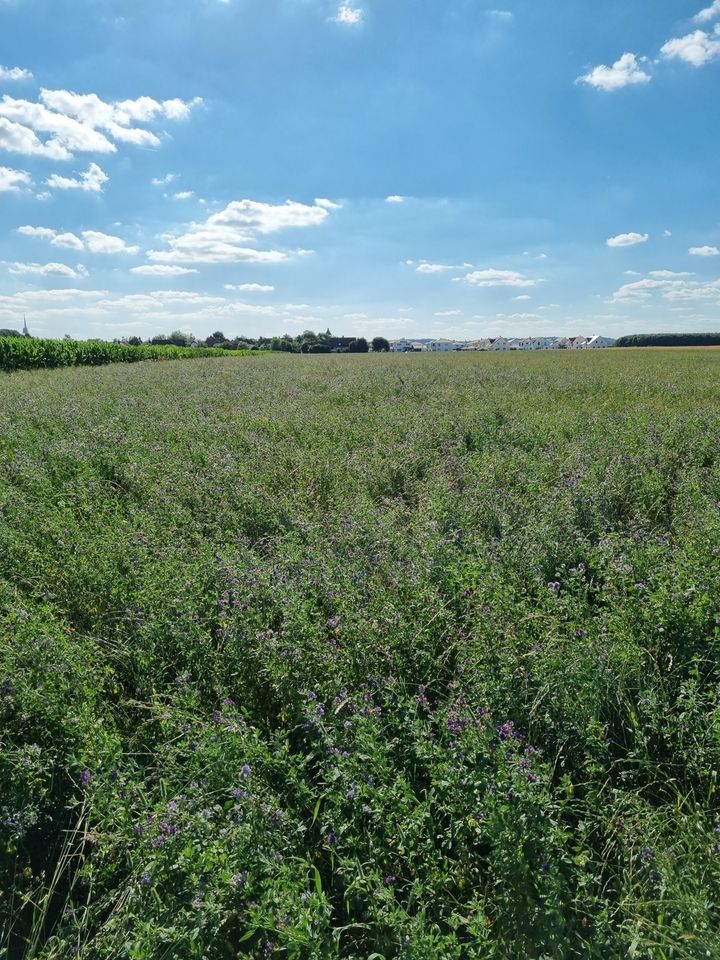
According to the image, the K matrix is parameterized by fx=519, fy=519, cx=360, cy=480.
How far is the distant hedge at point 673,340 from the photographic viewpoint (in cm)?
7812

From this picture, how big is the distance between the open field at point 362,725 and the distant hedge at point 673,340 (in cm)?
8574

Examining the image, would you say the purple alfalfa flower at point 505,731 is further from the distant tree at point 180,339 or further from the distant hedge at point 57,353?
the distant tree at point 180,339

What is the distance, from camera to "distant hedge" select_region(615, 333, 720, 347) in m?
78.1

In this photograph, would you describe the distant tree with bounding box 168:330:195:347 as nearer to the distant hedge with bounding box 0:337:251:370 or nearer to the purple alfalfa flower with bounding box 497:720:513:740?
the distant hedge with bounding box 0:337:251:370

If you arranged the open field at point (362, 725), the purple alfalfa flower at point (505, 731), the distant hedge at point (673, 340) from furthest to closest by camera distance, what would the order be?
1. the distant hedge at point (673, 340)
2. the purple alfalfa flower at point (505, 731)
3. the open field at point (362, 725)

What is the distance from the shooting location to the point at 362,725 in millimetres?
2301

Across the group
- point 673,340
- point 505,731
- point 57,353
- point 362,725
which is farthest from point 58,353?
point 673,340

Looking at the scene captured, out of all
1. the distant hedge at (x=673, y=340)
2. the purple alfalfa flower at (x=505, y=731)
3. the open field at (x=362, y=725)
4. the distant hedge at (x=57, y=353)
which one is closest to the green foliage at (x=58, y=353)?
the distant hedge at (x=57, y=353)

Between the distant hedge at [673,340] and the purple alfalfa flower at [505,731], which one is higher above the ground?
the distant hedge at [673,340]

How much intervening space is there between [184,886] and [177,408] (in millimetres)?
10020

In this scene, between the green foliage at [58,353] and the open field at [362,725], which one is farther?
the green foliage at [58,353]

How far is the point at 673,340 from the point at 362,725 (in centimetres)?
10037

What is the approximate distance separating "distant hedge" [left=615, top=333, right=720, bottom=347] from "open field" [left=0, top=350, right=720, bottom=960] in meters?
85.7

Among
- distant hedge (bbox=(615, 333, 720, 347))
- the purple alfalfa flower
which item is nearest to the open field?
the purple alfalfa flower
